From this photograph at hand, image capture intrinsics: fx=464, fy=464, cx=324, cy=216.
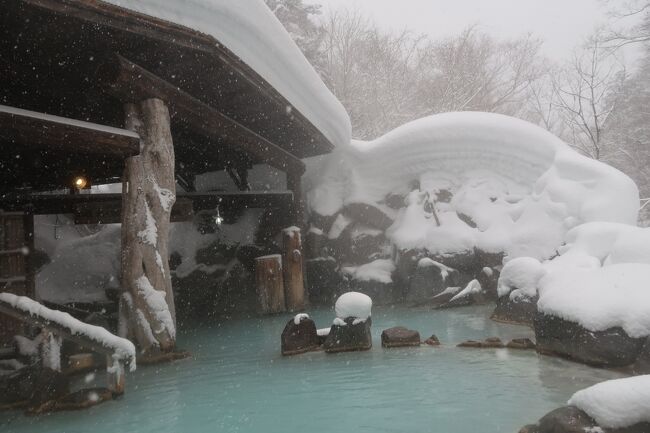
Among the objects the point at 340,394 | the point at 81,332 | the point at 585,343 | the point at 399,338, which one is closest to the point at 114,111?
the point at 81,332

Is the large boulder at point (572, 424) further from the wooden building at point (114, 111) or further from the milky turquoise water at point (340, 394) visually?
the wooden building at point (114, 111)

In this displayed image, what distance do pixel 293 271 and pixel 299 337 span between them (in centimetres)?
406

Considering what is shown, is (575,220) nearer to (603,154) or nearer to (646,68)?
(603,154)

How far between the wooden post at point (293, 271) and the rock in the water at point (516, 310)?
13.3 feet

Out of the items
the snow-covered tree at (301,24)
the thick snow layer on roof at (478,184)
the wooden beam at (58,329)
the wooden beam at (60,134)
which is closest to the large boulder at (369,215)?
the thick snow layer on roof at (478,184)

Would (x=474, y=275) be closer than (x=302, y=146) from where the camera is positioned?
Yes

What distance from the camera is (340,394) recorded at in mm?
3918

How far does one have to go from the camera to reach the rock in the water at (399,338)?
5645 millimetres

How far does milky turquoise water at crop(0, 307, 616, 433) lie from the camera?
3285 millimetres

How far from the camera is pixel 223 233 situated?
11625 millimetres

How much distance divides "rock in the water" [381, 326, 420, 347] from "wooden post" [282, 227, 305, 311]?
413 cm

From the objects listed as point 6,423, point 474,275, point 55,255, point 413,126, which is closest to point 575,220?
point 474,275

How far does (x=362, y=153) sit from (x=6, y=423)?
9692 millimetres

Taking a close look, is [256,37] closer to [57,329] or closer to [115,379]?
[57,329]
